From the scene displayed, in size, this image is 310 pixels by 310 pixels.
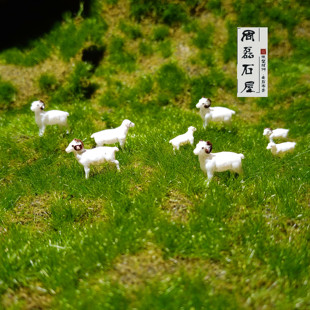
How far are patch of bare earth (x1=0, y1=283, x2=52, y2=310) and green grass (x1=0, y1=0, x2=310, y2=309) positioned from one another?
17 mm

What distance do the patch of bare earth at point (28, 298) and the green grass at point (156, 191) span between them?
0.7 inches

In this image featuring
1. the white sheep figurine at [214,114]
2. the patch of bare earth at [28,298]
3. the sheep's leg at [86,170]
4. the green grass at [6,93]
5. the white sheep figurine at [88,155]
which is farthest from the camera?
the green grass at [6,93]

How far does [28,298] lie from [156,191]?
2.62m

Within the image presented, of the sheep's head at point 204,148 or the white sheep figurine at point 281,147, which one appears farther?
the white sheep figurine at point 281,147

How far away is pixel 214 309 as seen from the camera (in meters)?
4.18

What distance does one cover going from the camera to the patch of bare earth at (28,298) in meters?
4.63

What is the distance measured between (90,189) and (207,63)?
288 inches

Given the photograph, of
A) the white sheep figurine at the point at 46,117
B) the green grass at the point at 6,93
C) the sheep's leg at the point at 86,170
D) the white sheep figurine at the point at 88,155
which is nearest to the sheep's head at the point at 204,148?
the white sheep figurine at the point at 88,155

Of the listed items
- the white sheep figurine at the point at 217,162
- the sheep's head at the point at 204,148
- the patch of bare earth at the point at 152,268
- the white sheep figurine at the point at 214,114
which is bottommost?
the patch of bare earth at the point at 152,268

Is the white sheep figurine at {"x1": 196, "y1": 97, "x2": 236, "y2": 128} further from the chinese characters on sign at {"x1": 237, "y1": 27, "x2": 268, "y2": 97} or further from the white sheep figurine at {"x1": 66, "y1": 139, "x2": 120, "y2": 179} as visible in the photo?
the white sheep figurine at {"x1": 66, "y1": 139, "x2": 120, "y2": 179}

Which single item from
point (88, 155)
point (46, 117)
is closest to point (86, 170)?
point (88, 155)

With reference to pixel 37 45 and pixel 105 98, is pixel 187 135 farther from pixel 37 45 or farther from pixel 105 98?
pixel 37 45

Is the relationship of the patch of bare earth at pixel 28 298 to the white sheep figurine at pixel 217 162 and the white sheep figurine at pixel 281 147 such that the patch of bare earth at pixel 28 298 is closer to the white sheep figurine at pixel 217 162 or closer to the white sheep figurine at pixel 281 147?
the white sheep figurine at pixel 217 162

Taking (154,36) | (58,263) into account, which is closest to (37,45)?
(154,36)
